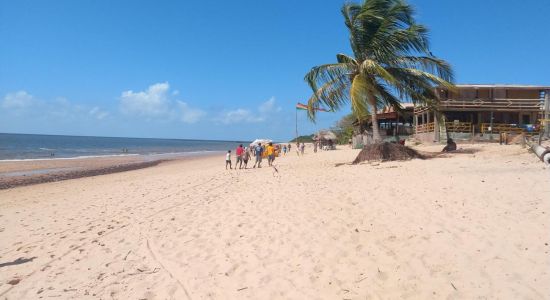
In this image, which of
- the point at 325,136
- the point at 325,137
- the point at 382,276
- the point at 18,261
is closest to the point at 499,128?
the point at 325,137

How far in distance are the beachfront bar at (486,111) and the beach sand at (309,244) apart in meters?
17.0

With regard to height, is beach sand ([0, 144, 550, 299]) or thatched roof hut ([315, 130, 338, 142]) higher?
thatched roof hut ([315, 130, 338, 142])

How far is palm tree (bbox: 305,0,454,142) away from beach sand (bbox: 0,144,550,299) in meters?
5.21

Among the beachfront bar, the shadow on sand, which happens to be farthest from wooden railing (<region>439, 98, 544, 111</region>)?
the shadow on sand

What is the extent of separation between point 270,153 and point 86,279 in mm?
15504

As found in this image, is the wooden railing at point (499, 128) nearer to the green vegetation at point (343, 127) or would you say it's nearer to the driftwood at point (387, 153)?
the driftwood at point (387, 153)

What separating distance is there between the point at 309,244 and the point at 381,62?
1078 cm

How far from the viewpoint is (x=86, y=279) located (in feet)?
16.3

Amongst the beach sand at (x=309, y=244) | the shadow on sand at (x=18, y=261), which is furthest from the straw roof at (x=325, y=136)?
the shadow on sand at (x=18, y=261)

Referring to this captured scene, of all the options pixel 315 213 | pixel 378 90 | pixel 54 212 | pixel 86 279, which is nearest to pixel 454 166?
pixel 378 90

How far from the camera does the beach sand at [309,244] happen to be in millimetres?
4262

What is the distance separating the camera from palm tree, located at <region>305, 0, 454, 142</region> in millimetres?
13625

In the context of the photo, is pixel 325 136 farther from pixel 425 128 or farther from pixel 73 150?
pixel 73 150

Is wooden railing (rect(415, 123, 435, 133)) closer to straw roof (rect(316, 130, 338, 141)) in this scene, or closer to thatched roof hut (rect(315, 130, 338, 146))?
thatched roof hut (rect(315, 130, 338, 146))
